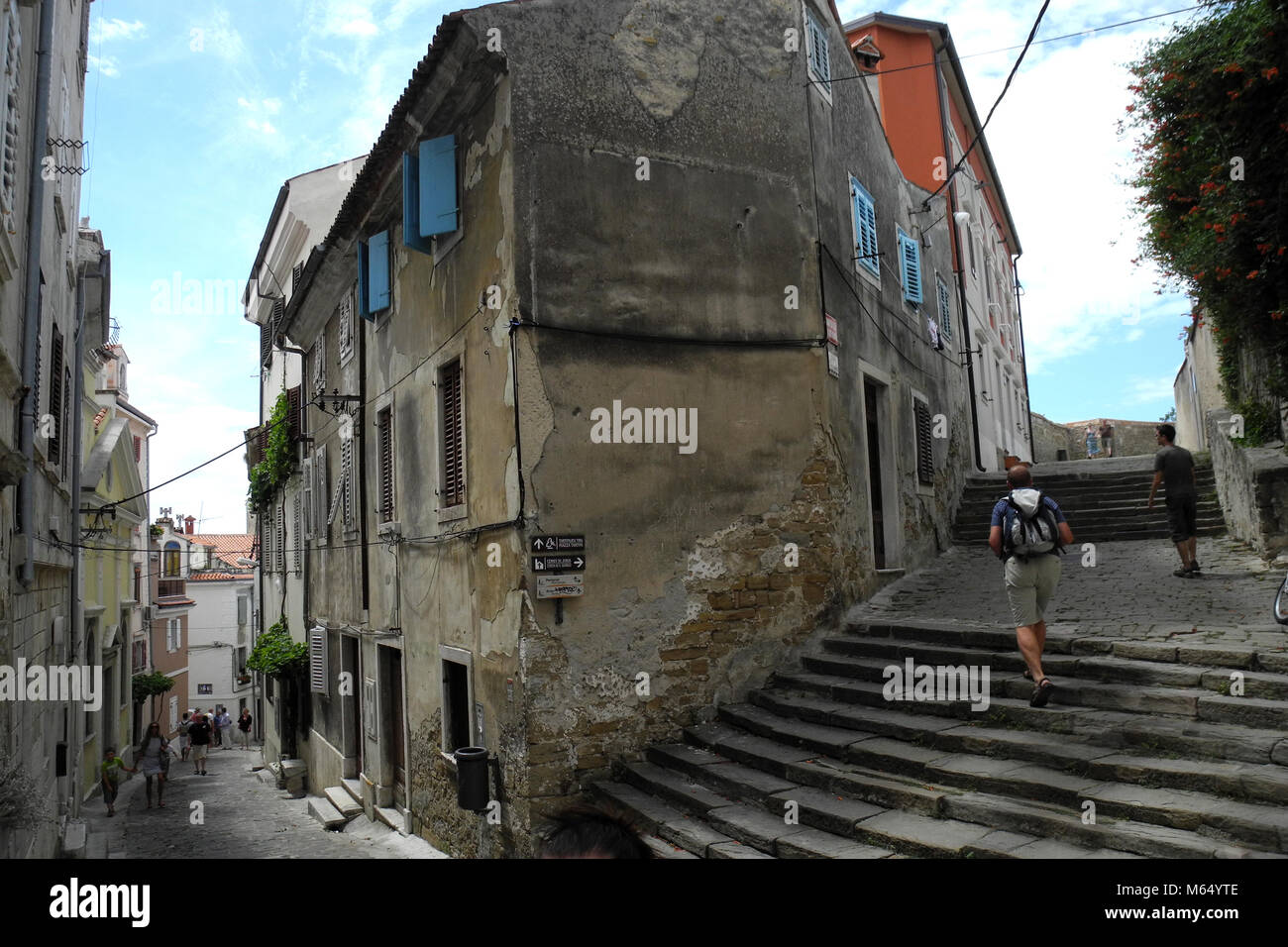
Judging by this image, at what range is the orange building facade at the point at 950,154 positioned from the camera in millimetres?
18094

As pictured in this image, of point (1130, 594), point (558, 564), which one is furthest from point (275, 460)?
point (1130, 594)

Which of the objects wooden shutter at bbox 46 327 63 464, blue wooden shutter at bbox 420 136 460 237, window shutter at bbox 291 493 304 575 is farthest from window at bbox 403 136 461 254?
window shutter at bbox 291 493 304 575

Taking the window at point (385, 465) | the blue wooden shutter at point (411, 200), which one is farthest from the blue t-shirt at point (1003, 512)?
the window at point (385, 465)

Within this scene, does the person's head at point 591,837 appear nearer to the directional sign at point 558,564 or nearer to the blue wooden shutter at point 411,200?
the directional sign at point 558,564

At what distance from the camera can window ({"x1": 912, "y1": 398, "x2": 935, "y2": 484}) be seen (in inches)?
506

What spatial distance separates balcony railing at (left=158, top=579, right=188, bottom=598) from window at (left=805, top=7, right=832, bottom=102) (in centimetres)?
3483

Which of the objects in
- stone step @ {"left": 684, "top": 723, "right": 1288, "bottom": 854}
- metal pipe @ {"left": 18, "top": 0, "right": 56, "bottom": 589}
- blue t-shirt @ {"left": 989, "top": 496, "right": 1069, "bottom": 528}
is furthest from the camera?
metal pipe @ {"left": 18, "top": 0, "right": 56, "bottom": 589}

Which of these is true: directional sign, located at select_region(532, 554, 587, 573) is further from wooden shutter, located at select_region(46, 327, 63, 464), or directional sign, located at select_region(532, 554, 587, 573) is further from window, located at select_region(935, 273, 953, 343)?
window, located at select_region(935, 273, 953, 343)

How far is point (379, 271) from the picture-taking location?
11.9m

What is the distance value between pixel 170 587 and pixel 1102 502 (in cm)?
3720

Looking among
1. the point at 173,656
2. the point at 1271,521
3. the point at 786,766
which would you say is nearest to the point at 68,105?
the point at 786,766

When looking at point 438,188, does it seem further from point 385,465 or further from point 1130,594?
point 1130,594

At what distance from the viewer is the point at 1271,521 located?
9.22 metres
